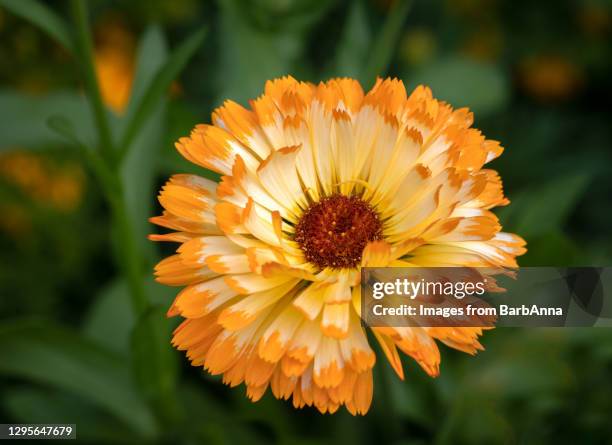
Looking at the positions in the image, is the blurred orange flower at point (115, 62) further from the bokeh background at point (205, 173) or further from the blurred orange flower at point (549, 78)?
the blurred orange flower at point (549, 78)

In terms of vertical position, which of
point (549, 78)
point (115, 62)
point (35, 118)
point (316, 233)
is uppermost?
point (549, 78)

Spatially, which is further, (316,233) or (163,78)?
(163,78)

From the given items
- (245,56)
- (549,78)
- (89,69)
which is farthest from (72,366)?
(549,78)

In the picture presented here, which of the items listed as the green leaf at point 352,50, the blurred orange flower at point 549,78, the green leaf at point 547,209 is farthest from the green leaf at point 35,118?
the blurred orange flower at point 549,78

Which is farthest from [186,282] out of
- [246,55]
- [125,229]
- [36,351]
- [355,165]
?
[246,55]

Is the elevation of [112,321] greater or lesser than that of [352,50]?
lesser

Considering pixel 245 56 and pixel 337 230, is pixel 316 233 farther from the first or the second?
pixel 245 56

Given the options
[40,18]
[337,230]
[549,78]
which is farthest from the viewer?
[549,78]

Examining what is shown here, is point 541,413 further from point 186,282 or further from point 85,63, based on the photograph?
point 85,63
